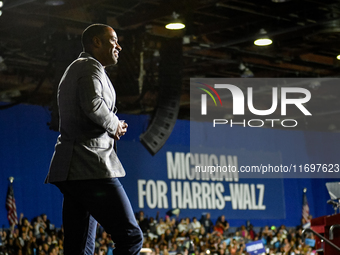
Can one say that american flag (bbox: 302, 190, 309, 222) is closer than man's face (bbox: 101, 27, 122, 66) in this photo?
No

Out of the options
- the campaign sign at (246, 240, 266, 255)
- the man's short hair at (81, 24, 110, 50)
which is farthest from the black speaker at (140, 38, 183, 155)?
the man's short hair at (81, 24, 110, 50)

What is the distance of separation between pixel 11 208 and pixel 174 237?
370 cm

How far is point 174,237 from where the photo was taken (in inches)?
505

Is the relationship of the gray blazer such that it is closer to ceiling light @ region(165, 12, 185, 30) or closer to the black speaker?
the black speaker

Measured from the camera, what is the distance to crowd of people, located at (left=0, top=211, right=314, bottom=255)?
10727 mm

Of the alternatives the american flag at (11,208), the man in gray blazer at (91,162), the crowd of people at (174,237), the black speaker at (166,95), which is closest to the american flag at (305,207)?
the crowd of people at (174,237)

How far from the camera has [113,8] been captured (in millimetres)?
8672

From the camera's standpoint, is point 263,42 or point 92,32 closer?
point 92,32

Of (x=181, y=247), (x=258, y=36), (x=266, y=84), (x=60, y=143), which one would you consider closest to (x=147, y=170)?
(x=181, y=247)

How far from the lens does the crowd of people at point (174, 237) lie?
1073 cm

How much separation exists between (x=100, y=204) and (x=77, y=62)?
0.53 meters

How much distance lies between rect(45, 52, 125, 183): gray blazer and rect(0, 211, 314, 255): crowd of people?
24.3 ft

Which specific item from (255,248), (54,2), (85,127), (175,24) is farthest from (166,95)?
(85,127)

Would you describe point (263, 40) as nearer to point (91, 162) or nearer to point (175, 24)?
point (175, 24)
